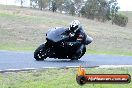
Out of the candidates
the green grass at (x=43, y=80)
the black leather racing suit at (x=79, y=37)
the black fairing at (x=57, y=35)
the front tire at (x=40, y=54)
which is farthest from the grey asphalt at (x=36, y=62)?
Answer: the green grass at (x=43, y=80)

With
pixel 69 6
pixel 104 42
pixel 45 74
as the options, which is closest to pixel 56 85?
pixel 45 74

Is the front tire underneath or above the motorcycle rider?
underneath

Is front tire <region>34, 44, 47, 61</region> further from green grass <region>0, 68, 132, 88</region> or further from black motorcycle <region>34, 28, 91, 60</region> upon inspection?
green grass <region>0, 68, 132, 88</region>

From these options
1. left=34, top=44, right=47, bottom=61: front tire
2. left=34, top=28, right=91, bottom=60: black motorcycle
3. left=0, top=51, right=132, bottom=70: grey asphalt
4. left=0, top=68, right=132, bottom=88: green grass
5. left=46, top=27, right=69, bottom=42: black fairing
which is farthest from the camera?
left=46, top=27, right=69, bottom=42: black fairing

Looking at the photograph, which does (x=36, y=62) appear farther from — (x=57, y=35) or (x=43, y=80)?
(x=43, y=80)

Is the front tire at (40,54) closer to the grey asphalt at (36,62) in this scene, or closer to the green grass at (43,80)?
the grey asphalt at (36,62)

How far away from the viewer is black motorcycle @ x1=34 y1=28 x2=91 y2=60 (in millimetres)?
14312

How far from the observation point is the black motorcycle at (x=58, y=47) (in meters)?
14.3

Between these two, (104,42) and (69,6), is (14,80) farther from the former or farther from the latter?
(69,6)

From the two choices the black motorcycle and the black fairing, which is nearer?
the black motorcycle

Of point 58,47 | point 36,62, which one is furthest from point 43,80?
point 58,47

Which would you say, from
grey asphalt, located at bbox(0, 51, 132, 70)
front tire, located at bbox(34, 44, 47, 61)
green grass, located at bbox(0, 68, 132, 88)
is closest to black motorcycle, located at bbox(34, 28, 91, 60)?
front tire, located at bbox(34, 44, 47, 61)

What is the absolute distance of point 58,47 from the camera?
14.5m

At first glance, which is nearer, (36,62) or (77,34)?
(36,62)
